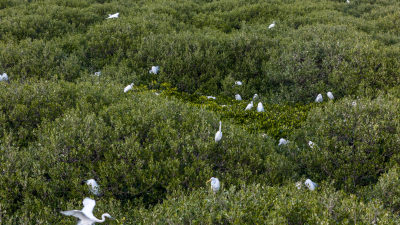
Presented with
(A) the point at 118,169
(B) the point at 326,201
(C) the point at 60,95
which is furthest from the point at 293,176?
(C) the point at 60,95

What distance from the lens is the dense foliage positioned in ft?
12.8

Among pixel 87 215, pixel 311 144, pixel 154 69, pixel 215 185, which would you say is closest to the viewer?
pixel 87 215

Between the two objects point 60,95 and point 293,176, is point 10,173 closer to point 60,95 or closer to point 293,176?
point 60,95

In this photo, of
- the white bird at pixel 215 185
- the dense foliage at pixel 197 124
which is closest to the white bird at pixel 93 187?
the dense foliage at pixel 197 124

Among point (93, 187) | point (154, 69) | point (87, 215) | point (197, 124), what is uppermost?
point (87, 215)

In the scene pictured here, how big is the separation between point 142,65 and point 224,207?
22.2 feet

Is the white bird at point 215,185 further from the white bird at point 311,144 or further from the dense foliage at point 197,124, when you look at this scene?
the white bird at point 311,144

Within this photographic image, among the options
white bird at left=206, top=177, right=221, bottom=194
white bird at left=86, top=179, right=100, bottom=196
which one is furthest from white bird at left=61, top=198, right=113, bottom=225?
white bird at left=206, top=177, right=221, bottom=194

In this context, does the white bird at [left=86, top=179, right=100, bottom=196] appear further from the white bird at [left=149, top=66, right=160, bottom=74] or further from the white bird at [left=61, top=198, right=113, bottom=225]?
the white bird at [left=149, top=66, right=160, bottom=74]

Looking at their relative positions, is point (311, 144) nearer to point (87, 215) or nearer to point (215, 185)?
point (215, 185)

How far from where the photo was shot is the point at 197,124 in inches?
216


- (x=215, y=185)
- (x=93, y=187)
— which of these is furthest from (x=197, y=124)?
(x=93, y=187)

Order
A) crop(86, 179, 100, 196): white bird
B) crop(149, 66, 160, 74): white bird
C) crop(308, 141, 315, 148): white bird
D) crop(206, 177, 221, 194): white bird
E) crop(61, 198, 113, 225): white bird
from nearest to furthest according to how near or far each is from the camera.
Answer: crop(61, 198, 113, 225): white bird
crop(206, 177, 221, 194): white bird
crop(86, 179, 100, 196): white bird
crop(308, 141, 315, 148): white bird
crop(149, 66, 160, 74): white bird

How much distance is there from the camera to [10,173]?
4.30 meters
